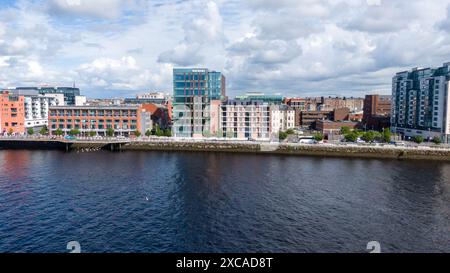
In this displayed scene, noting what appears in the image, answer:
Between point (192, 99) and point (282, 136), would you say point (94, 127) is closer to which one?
point (192, 99)

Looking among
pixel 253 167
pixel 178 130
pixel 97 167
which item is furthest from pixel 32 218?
pixel 178 130

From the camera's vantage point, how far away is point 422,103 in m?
92.8

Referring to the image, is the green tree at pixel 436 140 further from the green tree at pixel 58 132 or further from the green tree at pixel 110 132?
the green tree at pixel 58 132

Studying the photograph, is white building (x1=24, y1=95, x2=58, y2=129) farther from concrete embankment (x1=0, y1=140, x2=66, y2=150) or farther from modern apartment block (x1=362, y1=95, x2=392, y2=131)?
modern apartment block (x1=362, y1=95, x2=392, y2=131)

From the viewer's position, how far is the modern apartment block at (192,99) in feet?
303

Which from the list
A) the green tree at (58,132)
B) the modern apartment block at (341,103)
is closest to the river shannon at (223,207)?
the green tree at (58,132)

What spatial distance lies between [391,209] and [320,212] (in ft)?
27.7

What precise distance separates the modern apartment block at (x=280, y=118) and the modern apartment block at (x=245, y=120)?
2098 millimetres

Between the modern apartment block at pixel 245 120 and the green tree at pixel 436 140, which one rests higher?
the modern apartment block at pixel 245 120

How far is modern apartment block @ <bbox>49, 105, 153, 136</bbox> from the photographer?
316ft

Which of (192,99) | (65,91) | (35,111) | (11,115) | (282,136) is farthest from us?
(65,91)

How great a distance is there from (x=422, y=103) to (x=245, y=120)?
5192cm

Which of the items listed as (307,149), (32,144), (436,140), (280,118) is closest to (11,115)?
(32,144)

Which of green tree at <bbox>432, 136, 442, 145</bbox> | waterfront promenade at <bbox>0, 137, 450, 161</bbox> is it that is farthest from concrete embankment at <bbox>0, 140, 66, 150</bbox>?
green tree at <bbox>432, 136, 442, 145</bbox>
